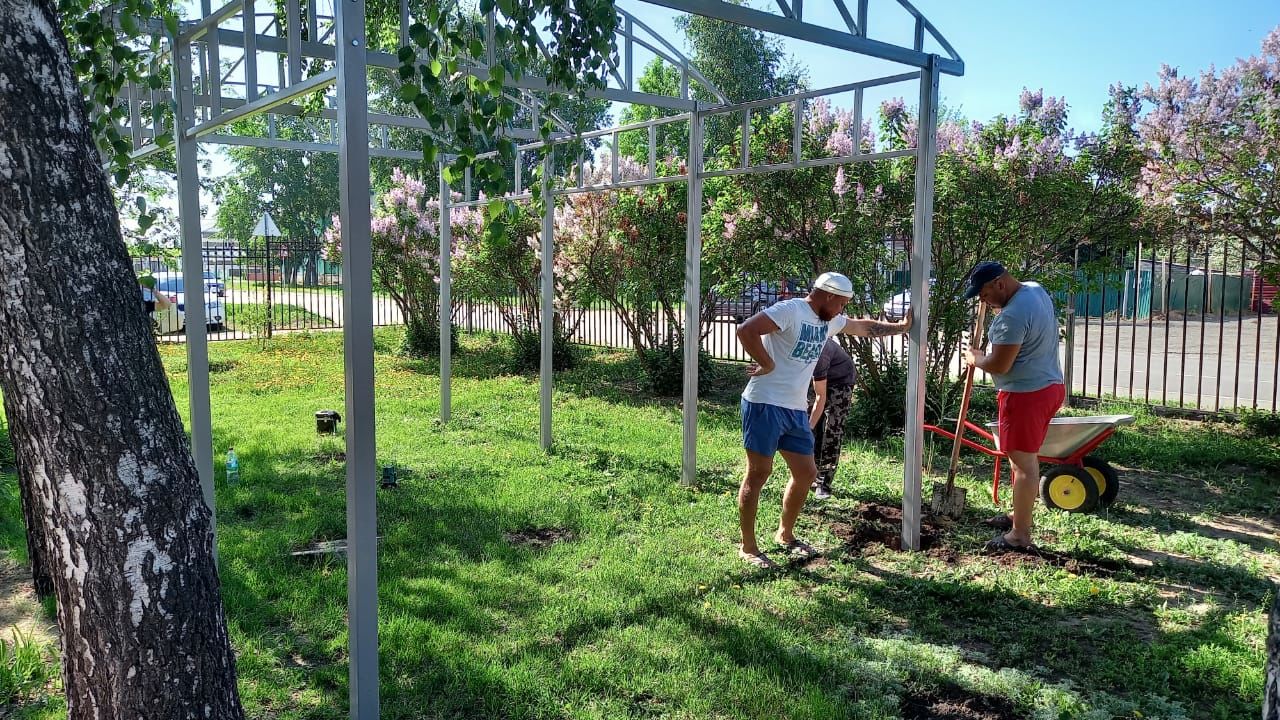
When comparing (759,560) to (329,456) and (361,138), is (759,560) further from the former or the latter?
(329,456)

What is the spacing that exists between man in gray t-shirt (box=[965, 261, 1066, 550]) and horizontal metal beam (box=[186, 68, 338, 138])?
12.4ft

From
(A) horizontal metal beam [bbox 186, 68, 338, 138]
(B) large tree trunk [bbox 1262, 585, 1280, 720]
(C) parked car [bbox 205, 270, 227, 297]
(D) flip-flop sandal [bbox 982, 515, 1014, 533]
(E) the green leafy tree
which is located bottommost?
(D) flip-flop sandal [bbox 982, 515, 1014, 533]

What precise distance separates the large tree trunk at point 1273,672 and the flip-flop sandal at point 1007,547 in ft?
12.1

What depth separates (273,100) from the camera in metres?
3.79

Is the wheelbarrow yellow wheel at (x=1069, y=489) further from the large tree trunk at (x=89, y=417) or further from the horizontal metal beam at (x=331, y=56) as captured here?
the large tree trunk at (x=89, y=417)

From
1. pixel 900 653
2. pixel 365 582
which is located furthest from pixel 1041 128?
pixel 365 582

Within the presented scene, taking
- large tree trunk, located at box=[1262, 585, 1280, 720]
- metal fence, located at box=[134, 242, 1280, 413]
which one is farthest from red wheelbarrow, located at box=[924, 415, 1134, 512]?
large tree trunk, located at box=[1262, 585, 1280, 720]

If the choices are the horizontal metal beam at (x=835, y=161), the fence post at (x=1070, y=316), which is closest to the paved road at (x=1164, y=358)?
the fence post at (x=1070, y=316)

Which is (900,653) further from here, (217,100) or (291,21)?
(217,100)

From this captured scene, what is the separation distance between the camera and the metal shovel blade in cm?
605

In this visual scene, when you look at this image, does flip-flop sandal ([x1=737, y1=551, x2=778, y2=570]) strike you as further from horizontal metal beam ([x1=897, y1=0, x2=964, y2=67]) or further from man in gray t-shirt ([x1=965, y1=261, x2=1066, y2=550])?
horizontal metal beam ([x1=897, y1=0, x2=964, y2=67])

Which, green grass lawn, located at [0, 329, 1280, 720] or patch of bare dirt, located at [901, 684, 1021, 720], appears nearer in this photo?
patch of bare dirt, located at [901, 684, 1021, 720]

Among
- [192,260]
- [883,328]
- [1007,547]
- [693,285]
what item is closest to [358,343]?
[192,260]

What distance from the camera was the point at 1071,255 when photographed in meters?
9.66
